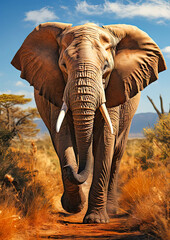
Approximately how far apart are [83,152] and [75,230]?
4.19ft

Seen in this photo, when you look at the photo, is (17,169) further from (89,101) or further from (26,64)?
(89,101)

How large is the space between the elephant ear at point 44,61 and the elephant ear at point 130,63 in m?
0.85

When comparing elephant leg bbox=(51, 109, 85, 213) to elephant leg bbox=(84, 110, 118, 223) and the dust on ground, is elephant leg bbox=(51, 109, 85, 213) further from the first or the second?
the dust on ground

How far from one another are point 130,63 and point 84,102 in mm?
1537

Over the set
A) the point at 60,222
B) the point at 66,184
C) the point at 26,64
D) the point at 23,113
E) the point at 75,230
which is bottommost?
the point at 23,113

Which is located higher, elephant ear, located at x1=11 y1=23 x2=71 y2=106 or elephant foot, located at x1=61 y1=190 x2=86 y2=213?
elephant ear, located at x1=11 y1=23 x2=71 y2=106

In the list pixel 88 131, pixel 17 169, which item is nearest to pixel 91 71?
pixel 88 131

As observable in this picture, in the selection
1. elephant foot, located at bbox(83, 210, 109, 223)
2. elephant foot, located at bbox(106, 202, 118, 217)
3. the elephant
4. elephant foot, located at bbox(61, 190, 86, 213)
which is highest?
the elephant

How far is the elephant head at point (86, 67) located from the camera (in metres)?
5.07

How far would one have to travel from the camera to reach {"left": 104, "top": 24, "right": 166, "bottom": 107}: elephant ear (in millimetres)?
5984

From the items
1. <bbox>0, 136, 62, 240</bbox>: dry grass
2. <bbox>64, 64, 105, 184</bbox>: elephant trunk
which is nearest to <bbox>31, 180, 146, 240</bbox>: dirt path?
<bbox>0, 136, 62, 240</bbox>: dry grass

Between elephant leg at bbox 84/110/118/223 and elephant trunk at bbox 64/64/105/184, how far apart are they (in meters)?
0.88

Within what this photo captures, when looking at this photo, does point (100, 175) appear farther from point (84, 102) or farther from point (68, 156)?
point (84, 102)

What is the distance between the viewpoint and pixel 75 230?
18.3 ft
